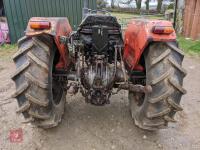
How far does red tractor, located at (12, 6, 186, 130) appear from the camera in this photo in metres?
2.75

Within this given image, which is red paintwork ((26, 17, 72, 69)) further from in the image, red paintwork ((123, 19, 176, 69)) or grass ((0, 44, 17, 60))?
grass ((0, 44, 17, 60))

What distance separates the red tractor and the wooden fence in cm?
572

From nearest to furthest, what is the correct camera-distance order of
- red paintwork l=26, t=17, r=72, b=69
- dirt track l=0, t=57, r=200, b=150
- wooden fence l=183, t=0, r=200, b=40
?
red paintwork l=26, t=17, r=72, b=69, dirt track l=0, t=57, r=200, b=150, wooden fence l=183, t=0, r=200, b=40

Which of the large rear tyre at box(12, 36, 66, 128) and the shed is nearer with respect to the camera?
the large rear tyre at box(12, 36, 66, 128)

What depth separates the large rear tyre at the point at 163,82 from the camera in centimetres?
273

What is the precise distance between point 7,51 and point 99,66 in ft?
16.9

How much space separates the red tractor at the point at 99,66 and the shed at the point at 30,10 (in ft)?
15.9

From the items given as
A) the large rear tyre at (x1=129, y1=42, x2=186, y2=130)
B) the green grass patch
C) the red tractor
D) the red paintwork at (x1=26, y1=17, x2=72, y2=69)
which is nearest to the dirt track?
the red tractor

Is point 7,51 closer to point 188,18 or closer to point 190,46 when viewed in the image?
point 190,46

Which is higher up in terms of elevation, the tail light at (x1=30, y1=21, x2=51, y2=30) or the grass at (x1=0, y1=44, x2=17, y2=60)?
the tail light at (x1=30, y1=21, x2=51, y2=30)

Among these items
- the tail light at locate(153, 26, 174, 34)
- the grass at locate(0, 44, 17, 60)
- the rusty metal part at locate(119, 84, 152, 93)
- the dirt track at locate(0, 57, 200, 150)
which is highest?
the tail light at locate(153, 26, 174, 34)

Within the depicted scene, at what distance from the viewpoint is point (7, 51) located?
7441 mm

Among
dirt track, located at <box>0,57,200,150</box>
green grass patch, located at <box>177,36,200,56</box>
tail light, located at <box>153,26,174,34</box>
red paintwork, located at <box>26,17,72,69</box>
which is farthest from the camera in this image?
green grass patch, located at <box>177,36,200,56</box>

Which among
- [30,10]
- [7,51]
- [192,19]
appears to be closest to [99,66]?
[7,51]
